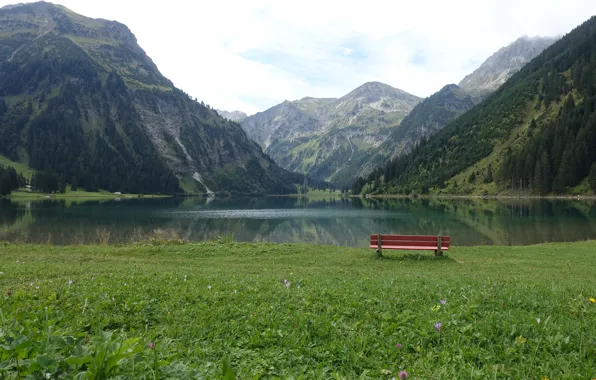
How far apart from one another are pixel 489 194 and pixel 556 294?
18200cm

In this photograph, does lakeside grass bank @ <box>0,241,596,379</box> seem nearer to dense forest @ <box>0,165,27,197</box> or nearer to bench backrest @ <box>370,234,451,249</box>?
bench backrest @ <box>370,234,451,249</box>

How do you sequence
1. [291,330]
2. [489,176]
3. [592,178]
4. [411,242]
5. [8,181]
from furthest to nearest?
[489,176], [8,181], [592,178], [411,242], [291,330]

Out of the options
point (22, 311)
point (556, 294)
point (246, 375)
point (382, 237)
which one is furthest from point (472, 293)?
point (382, 237)

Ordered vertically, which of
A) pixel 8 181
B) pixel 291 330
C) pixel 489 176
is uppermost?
pixel 489 176

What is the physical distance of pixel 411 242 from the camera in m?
23.6

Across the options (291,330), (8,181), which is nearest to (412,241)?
(291,330)

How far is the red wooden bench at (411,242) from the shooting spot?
23609 millimetres

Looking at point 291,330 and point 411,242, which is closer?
point 291,330

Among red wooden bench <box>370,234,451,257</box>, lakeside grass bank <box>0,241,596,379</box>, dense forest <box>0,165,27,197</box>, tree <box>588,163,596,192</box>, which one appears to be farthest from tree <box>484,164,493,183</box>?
dense forest <box>0,165,27,197</box>

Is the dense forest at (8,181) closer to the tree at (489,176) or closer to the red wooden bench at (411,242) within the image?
the red wooden bench at (411,242)

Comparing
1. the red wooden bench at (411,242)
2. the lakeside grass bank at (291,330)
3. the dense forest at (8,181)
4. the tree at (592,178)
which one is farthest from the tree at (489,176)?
the dense forest at (8,181)

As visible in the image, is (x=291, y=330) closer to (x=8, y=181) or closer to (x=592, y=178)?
(x=592, y=178)

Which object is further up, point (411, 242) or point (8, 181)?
point (8, 181)

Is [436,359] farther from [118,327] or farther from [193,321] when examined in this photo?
[118,327]
